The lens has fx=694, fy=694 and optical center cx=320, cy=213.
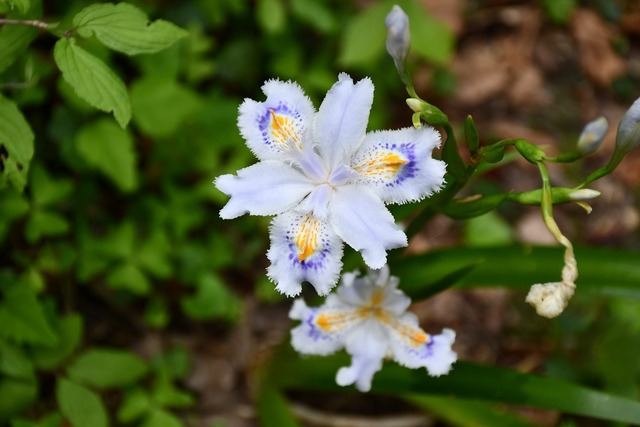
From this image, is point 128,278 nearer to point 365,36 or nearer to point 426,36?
point 365,36

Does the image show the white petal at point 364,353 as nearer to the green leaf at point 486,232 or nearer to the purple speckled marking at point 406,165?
the purple speckled marking at point 406,165

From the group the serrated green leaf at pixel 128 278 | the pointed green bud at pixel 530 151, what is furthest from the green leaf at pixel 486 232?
the pointed green bud at pixel 530 151

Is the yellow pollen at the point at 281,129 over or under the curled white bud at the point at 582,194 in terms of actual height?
over

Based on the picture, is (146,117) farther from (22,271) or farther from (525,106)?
(525,106)

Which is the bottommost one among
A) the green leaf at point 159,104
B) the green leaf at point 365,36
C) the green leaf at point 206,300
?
the green leaf at point 206,300

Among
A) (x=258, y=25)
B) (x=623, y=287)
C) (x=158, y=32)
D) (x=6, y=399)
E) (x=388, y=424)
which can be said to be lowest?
(x=388, y=424)

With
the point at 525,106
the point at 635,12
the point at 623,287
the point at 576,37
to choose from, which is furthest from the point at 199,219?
the point at 635,12

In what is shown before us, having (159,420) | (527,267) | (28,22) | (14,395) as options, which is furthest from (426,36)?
(14,395)
